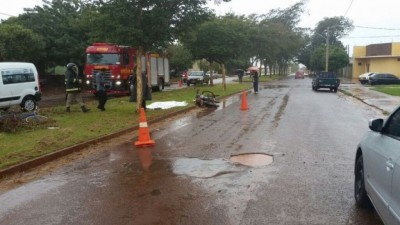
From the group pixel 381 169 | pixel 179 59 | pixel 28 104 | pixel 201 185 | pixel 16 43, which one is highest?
pixel 16 43

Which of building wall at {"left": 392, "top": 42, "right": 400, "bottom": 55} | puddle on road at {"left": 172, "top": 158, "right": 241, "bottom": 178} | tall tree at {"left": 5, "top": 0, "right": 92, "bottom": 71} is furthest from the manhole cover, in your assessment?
building wall at {"left": 392, "top": 42, "right": 400, "bottom": 55}

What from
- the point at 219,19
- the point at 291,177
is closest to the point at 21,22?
the point at 219,19

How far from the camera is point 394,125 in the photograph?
14.8 ft

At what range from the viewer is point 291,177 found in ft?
23.2

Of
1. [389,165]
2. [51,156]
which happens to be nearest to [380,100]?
[51,156]

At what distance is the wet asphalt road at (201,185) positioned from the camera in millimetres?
5324

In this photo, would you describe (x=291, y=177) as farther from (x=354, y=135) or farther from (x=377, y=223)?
(x=354, y=135)

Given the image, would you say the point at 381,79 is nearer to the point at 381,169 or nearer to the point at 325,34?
the point at 381,169

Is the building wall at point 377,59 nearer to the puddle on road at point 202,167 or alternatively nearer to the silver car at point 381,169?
the puddle on road at point 202,167

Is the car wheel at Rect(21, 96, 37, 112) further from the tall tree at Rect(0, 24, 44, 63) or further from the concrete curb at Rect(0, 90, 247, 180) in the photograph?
the tall tree at Rect(0, 24, 44, 63)

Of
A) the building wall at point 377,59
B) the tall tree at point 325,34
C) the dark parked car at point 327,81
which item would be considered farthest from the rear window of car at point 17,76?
the tall tree at point 325,34

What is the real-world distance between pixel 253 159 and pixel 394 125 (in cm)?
423

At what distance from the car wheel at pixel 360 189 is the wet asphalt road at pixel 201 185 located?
0.36 ft

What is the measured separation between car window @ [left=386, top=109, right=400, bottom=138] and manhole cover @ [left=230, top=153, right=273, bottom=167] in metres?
3.60
